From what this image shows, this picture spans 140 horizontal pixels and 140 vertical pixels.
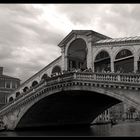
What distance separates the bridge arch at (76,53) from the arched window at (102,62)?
5.99 ft

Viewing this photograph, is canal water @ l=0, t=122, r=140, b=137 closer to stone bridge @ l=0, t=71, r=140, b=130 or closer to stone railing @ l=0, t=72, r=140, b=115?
stone bridge @ l=0, t=71, r=140, b=130

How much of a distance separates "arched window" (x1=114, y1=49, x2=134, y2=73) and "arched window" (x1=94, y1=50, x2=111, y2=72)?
1.04 meters

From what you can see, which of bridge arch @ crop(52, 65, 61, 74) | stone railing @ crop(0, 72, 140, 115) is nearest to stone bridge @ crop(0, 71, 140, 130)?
stone railing @ crop(0, 72, 140, 115)

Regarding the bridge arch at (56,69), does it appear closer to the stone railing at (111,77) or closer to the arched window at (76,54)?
the arched window at (76,54)

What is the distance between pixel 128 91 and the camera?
16219 mm

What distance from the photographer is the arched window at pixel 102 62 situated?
22703 millimetres

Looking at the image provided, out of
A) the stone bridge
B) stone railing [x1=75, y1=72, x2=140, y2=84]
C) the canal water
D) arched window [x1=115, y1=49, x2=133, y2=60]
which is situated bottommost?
the canal water

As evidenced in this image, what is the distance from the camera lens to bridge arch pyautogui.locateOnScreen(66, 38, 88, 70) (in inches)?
1005

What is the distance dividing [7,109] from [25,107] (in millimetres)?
3812

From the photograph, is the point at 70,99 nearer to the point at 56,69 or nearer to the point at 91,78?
the point at 56,69

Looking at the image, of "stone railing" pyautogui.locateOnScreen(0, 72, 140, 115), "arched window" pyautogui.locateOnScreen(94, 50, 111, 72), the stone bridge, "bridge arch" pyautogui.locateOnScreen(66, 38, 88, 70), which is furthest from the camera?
"bridge arch" pyautogui.locateOnScreen(66, 38, 88, 70)

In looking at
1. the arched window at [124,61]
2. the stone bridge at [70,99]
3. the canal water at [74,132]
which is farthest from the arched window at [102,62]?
the canal water at [74,132]

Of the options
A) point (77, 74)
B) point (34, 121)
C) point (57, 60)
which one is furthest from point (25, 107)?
point (77, 74)

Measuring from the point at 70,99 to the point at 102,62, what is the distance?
4350 millimetres
